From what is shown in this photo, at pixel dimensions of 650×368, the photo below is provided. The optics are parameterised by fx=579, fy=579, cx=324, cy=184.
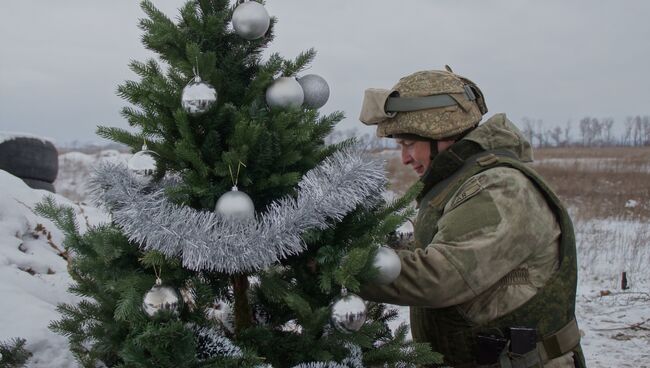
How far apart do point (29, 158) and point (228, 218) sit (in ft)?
25.2

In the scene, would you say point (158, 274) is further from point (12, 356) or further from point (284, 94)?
point (12, 356)

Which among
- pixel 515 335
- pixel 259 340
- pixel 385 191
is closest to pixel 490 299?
pixel 515 335

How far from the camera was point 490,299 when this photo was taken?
8.01 ft

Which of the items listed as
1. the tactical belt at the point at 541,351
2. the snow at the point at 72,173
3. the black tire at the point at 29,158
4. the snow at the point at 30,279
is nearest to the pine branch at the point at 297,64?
the snow at the point at 30,279

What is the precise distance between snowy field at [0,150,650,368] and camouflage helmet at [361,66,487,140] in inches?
49.3

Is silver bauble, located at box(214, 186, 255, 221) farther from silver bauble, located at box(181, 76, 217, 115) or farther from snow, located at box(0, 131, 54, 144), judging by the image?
snow, located at box(0, 131, 54, 144)

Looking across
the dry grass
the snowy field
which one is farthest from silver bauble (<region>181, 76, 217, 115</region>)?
the dry grass

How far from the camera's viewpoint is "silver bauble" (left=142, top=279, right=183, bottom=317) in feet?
5.52

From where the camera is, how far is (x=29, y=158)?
8273 millimetres

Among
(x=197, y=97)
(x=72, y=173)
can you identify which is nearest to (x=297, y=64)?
(x=197, y=97)

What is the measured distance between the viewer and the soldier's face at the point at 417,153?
2822mm

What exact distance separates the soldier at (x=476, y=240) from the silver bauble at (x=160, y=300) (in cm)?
66

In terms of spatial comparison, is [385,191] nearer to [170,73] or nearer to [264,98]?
[264,98]

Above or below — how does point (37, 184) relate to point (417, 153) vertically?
above
